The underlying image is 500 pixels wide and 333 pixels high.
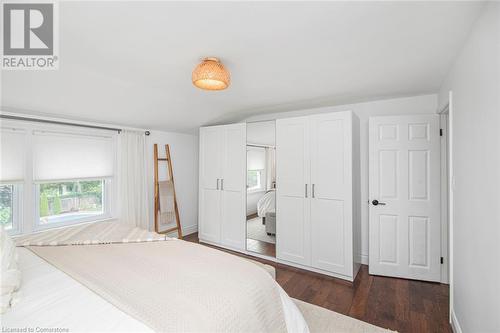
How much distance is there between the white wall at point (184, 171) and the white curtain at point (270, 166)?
1.90 metres

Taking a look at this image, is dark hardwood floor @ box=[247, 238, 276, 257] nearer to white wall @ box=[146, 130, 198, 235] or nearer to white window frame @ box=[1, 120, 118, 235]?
white wall @ box=[146, 130, 198, 235]

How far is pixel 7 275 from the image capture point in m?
1.21

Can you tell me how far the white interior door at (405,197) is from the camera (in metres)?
2.78

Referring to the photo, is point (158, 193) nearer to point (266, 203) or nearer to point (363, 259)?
point (266, 203)

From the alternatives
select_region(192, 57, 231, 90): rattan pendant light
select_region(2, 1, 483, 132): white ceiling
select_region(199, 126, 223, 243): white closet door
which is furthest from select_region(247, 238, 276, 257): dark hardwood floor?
select_region(192, 57, 231, 90): rattan pendant light

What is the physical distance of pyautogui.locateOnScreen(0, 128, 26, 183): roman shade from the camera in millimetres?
2518

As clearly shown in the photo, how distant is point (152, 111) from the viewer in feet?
11.1

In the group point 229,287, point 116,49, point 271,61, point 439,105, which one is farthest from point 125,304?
point 439,105

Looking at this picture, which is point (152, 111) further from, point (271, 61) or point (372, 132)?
point (372, 132)

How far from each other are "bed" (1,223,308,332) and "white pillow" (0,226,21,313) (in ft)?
0.13

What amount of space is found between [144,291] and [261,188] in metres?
2.46

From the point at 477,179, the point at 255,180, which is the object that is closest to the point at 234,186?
the point at 255,180

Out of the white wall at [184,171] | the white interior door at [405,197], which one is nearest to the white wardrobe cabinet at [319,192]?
the white interior door at [405,197]

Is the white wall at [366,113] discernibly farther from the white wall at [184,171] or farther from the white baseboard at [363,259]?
the white wall at [184,171]
